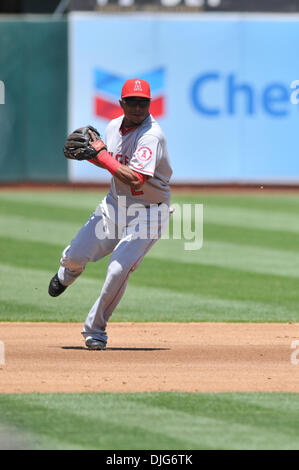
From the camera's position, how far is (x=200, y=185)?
20.8m

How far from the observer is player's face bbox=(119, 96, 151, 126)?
24.3 ft

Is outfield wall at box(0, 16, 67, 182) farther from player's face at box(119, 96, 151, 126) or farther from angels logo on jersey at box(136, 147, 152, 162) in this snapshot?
angels logo on jersey at box(136, 147, 152, 162)

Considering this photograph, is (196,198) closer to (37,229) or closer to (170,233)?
(170,233)

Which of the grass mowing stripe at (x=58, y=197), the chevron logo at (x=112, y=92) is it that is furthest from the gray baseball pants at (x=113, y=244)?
the chevron logo at (x=112, y=92)

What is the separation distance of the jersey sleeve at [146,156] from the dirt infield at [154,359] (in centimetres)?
136

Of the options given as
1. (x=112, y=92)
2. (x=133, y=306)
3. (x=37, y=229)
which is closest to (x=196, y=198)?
(x=112, y=92)

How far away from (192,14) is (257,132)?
8.62 feet

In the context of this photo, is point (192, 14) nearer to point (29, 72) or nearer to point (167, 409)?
point (29, 72)

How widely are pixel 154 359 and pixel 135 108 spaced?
1.80 m

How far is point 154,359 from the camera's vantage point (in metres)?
7.54

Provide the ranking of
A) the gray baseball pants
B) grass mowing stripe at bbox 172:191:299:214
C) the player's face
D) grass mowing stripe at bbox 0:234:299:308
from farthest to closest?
grass mowing stripe at bbox 172:191:299:214 < grass mowing stripe at bbox 0:234:299:308 < the gray baseball pants < the player's face

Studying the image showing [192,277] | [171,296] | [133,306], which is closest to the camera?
[133,306]

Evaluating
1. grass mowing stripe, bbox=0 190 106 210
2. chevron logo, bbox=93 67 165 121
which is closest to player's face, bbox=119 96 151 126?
grass mowing stripe, bbox=0 190 106 210

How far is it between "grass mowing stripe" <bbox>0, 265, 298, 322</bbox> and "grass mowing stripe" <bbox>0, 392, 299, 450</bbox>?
3116 mm
